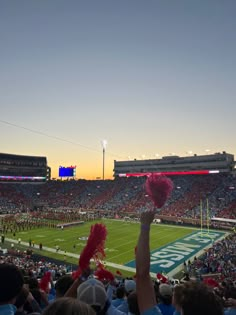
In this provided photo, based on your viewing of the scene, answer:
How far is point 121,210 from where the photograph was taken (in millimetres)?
51469

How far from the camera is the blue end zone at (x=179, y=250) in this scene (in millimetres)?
21281

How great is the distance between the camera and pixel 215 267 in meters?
18.7

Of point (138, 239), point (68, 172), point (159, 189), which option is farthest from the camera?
point (68, 172)

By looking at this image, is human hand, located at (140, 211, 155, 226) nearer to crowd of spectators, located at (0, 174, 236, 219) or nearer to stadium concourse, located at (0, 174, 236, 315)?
stadium concourse, located at (0, 174, 236, 315)

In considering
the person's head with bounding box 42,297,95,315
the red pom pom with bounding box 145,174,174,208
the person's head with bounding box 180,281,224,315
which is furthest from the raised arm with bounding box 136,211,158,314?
the person's head with bounding box 42,297,95,315

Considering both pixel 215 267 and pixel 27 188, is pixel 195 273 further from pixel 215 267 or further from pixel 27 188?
pixel 27 188

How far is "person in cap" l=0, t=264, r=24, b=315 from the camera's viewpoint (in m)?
2.03

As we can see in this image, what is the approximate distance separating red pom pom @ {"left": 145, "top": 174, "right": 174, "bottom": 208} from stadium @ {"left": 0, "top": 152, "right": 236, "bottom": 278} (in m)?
1.42

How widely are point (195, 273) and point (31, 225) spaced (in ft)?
79.3

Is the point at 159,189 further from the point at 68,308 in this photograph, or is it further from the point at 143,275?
the point at 68,308

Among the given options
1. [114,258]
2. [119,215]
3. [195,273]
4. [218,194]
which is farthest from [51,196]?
[195,273]

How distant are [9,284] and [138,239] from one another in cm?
95

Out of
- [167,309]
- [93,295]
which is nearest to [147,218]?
[93,295]

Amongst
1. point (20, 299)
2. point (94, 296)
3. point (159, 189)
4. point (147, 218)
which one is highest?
point (159, 189)
